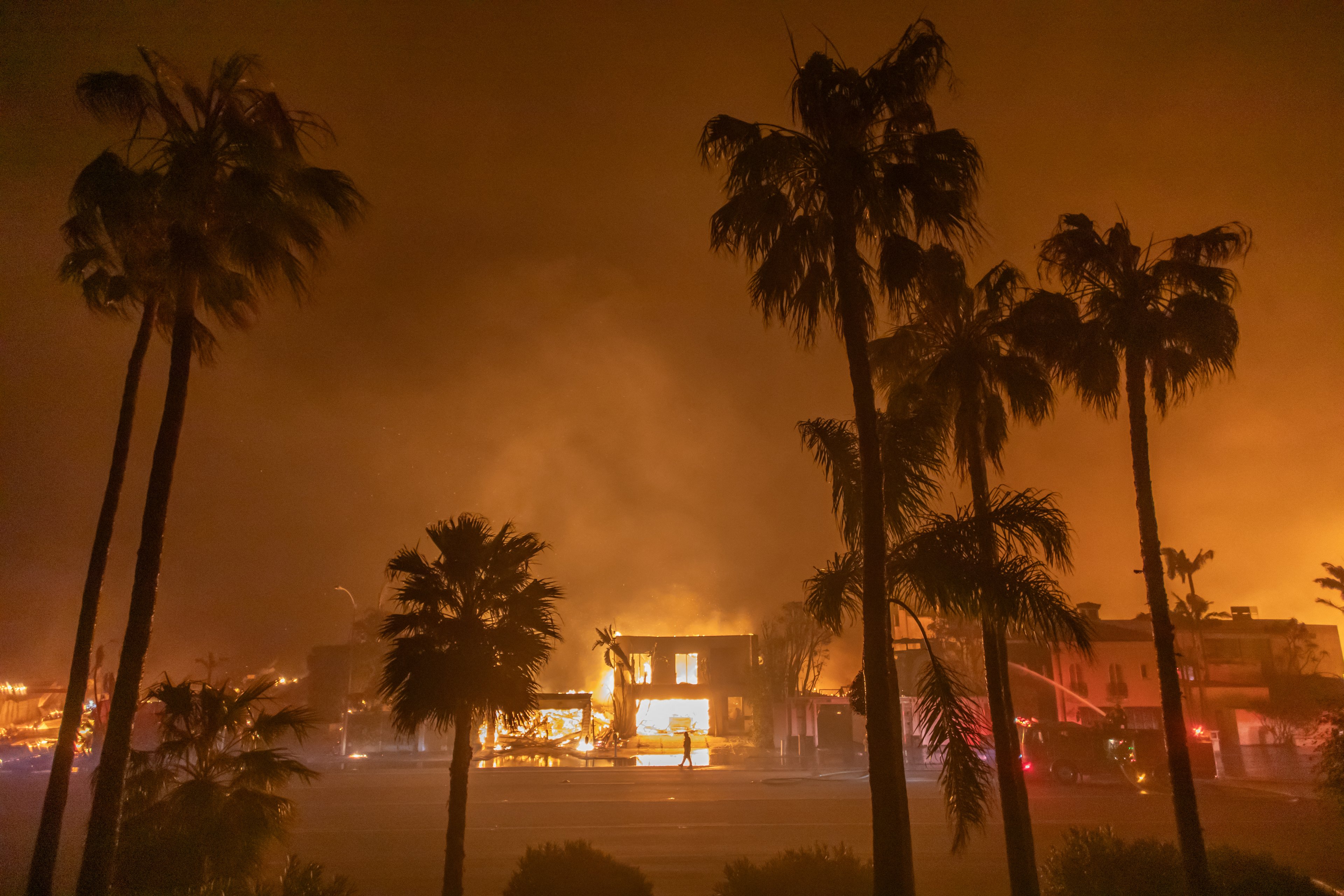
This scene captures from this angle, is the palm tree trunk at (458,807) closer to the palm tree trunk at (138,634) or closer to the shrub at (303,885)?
the shrub at (303,885)

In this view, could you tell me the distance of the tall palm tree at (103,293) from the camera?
11.1 m

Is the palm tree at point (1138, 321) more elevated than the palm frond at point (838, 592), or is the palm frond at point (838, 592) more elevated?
the palm tree at point (1138, 321)

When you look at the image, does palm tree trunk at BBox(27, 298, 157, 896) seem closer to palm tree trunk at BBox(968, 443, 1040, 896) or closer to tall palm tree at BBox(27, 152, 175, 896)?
tall palm tree at BBox(27, 152, 175, 896)

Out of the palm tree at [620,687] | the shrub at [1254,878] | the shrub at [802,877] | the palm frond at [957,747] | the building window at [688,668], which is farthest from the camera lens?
the building window at [688,668]

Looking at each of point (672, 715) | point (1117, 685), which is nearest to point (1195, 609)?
point (1117, 685)

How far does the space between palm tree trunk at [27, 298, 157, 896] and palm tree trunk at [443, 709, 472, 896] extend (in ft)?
15.4

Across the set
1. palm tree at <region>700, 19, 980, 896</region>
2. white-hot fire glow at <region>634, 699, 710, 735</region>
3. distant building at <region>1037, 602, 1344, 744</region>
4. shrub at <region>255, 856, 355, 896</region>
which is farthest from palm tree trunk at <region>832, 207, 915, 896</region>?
white-hot fire glow at <region>634, 699, 710, 735</region>

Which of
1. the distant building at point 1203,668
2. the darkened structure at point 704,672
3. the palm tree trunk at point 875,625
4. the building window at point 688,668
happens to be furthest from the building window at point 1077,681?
the palm tree trunk at point 875,625

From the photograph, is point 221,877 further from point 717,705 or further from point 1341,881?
point 717,705

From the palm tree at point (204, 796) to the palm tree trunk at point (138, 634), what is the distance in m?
0.75

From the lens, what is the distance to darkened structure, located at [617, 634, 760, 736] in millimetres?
65688

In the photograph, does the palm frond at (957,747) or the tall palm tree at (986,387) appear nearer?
the palm frond at (957,747)

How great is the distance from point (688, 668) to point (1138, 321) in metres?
59.2

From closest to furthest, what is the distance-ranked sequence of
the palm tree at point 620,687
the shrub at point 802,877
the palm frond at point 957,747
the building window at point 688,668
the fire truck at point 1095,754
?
1. the palm frond at point 957,747
2. the shrub at point 802,877
3. the fire truck at point 1095,754
4. the palm tree at point 620,687
5. the building window at point 688,668
